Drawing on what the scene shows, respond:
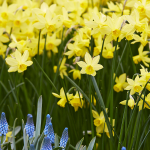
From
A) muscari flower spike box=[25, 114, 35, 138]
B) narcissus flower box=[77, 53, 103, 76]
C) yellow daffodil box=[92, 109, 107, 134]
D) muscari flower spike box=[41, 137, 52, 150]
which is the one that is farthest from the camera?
yellow daffodil box=[92, 109, 107, 134]

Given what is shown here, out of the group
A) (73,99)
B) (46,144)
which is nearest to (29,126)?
(46,144)

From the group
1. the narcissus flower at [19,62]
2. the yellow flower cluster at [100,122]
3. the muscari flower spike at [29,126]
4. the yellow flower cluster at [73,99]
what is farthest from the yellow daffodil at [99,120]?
the narcissus flower at [19,62]

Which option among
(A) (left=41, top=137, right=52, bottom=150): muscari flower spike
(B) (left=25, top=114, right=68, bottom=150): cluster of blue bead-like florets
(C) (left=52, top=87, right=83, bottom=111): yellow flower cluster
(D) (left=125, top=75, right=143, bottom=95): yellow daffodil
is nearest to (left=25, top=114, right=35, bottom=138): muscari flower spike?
(B) (left=25, top=114, right=68, bottom=150): cluster of blue bead-like florets

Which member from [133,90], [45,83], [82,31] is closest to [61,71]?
[45,83]

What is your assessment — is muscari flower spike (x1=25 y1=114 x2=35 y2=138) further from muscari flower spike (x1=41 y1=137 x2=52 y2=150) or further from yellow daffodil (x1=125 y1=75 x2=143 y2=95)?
yellow daffodil (x1=125 y1=75 x2=143 y2=95)

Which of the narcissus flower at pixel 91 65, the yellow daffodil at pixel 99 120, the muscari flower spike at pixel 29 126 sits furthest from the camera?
the yellow daffodil at pixel 99 120

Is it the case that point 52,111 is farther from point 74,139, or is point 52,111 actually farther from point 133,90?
point 133,90

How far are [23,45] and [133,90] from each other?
0.89m

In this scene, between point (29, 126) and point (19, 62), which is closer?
point (29, 126)

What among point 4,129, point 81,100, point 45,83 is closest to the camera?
point 4,129

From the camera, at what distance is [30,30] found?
2.12 metres

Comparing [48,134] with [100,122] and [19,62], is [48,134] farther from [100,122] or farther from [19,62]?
[19,62]

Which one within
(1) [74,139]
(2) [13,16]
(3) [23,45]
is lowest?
(1) [74,139]

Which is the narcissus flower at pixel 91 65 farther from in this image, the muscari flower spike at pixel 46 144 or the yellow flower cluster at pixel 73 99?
the muscari flower spike at pixel 46 144
